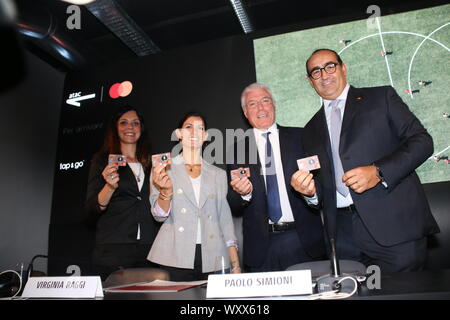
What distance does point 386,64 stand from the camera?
3623 mm

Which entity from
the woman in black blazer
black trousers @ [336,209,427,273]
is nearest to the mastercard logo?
the woman in black blazer

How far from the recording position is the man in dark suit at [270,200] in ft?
9.15

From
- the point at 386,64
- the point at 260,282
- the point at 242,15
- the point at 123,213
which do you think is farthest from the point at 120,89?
the point at 260,282

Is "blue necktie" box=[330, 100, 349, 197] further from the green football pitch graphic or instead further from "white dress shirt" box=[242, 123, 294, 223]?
the green football pitch graphic

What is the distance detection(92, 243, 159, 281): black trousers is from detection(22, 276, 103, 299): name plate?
5.64ft

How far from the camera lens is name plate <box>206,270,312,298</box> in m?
1.14

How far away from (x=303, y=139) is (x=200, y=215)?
104 cm

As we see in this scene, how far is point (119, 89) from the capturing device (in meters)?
4.52

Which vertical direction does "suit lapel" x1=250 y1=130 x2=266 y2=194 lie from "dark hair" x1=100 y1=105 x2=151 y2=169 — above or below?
below

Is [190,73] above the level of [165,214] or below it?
above

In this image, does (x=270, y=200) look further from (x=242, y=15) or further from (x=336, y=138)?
(x=242, y=15)

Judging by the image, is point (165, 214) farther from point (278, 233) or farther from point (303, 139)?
point (303, 139)
